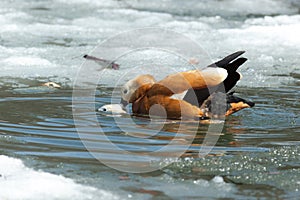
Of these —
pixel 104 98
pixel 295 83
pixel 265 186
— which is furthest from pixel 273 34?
pixel 265 186

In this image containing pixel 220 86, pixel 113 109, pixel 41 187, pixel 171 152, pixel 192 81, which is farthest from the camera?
pixel 113 109

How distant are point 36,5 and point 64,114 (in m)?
8.12

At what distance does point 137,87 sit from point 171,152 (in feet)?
4.18

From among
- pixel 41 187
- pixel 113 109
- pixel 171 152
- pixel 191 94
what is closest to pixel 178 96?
pixel 191 94

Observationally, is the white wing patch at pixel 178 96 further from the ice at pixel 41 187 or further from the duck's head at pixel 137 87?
the ice at pixel 41 187

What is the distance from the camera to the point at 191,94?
17.7ft

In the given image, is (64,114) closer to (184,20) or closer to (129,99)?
(129,99)

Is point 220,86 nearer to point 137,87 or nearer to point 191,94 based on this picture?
point 191,94

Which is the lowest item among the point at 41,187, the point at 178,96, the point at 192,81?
the point at 41,187

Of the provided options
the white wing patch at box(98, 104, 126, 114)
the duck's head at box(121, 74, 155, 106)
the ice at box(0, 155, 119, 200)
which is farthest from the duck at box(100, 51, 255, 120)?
the ice at box(0, 155, 119, 200)

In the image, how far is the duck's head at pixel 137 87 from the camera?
5621mm

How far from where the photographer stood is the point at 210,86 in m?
5.39

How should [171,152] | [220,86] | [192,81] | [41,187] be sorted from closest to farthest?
[41,187], [171,152], [192,81], [220,86]

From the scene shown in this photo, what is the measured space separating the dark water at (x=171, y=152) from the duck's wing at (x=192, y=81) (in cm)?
30
